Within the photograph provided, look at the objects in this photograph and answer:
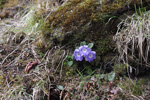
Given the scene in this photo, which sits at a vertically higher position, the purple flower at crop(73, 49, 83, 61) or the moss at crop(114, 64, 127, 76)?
the purple flower at crop(73, 49, 83, 61)

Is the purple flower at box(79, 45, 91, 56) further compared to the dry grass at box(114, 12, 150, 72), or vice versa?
the purple flower at box(79, 45, 91, 56)

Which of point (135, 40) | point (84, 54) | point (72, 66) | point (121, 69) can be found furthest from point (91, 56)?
point (135, 40)

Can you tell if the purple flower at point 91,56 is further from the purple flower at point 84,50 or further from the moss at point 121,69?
the moss at point 121,69

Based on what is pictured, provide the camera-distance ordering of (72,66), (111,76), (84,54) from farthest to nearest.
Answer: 1. (72,66)
2. (84,54)
3. (111,76)

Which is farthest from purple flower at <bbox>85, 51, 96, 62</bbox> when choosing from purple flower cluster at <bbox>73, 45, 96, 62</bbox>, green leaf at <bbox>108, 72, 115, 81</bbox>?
green leaf at <bbox>108, 72, 115, 81</bbox>

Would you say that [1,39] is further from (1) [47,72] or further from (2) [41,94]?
(2) [41,94]

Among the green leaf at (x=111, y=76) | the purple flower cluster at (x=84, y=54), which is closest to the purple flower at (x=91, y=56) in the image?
the purple flower cluster at (x=84, y=54)

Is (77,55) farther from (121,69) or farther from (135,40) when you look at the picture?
(135,40)

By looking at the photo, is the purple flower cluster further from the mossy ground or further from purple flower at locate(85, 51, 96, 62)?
the mossy ground
